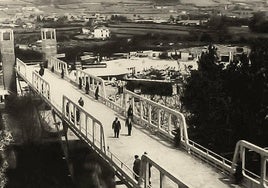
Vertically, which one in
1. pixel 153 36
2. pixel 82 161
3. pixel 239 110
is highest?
pixel 153 36

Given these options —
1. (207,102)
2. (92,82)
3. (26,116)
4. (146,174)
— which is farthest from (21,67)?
(146,174)

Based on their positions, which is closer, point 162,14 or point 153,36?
point 162,14

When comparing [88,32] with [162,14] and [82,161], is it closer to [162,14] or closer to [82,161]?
[162,14]

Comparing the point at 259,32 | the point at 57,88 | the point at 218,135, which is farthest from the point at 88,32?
the point at 218,135

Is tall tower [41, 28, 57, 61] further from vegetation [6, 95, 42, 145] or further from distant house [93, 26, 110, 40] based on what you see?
vegetation [6, 95, 42, 145]

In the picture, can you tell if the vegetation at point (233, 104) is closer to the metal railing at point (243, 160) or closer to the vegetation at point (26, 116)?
the vegetation at point (26, 116)

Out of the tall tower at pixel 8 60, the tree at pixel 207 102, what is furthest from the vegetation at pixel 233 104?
the tall tower at pixel 8 60
